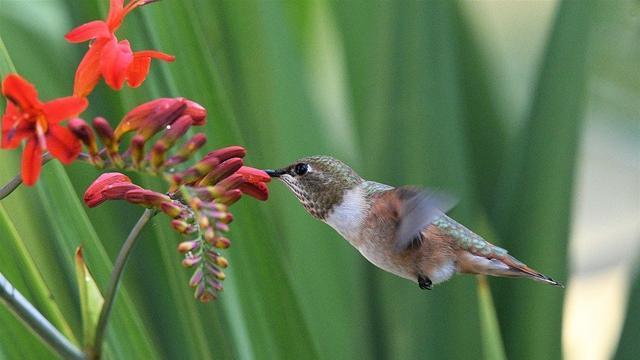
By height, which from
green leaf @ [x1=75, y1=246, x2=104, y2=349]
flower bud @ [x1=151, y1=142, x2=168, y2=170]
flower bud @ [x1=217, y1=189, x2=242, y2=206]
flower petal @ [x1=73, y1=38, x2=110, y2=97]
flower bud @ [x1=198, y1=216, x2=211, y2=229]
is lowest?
green leaf @ [x1=75, y1=246, x2=104, y2=349]

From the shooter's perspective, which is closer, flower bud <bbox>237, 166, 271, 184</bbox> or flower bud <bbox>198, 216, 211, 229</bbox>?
flower bud <bbox>198, 216, 211, 229</bbox>

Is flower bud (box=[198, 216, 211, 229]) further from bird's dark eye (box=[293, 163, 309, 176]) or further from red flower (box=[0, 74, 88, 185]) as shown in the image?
bird's dark eye (box=[293, 163, 309, 176])

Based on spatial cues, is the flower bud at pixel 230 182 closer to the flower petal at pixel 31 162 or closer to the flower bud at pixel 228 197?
the flower bud at pixel 228 197

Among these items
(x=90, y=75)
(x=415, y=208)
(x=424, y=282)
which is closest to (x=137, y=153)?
(x=90, y=75)

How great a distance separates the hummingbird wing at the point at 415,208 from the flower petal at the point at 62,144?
1.31ft

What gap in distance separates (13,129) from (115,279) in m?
0.13

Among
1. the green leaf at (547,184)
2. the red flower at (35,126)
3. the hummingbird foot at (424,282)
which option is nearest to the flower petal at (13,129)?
the red flower at (35,126)

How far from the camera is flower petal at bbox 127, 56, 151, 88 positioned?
0.78 metres

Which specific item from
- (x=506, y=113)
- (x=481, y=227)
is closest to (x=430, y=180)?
(x=481, y=227)

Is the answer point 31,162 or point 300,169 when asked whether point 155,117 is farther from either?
point 300,169

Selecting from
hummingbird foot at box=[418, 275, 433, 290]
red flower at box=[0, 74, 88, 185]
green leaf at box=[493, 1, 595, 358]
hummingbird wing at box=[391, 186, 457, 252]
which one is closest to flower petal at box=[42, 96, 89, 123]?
red flower at box=[0, 74, 88, 185]

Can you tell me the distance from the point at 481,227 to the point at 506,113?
43cm

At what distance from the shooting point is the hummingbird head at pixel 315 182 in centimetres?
110

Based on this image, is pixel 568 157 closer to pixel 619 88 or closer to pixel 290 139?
pixel 290 139
